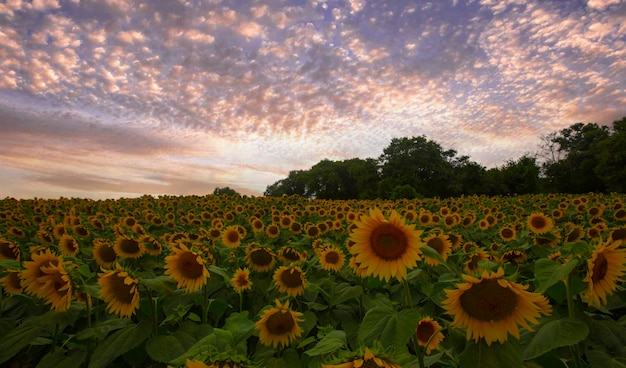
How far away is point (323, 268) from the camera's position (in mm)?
5121

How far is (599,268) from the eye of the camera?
2.04 m

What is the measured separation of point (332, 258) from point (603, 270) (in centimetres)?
359

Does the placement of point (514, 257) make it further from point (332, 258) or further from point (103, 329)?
point (103, 329)

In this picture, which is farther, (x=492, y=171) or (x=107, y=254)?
(x=492, y=171)

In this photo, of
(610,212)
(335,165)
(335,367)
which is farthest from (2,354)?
(335,165)

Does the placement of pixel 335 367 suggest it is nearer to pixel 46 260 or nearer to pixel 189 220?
pixel 46 260

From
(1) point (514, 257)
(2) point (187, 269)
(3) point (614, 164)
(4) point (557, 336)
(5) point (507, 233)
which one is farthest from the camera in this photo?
(3) point (614, 164)

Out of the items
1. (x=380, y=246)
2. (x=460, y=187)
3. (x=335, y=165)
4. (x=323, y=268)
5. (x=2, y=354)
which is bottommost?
(x=2, y=354)

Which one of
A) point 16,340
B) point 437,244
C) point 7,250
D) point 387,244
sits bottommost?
point 16,340

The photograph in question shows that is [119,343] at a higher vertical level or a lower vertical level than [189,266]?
lower

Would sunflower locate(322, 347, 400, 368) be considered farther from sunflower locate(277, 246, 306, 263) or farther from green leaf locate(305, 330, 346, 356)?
sunflower locate(277, 246, 306, 263)

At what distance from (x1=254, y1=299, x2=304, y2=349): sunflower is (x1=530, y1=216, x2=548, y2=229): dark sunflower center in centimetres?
657

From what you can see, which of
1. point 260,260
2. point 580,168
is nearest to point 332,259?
point 260,260

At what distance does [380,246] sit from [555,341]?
3.61 feet
